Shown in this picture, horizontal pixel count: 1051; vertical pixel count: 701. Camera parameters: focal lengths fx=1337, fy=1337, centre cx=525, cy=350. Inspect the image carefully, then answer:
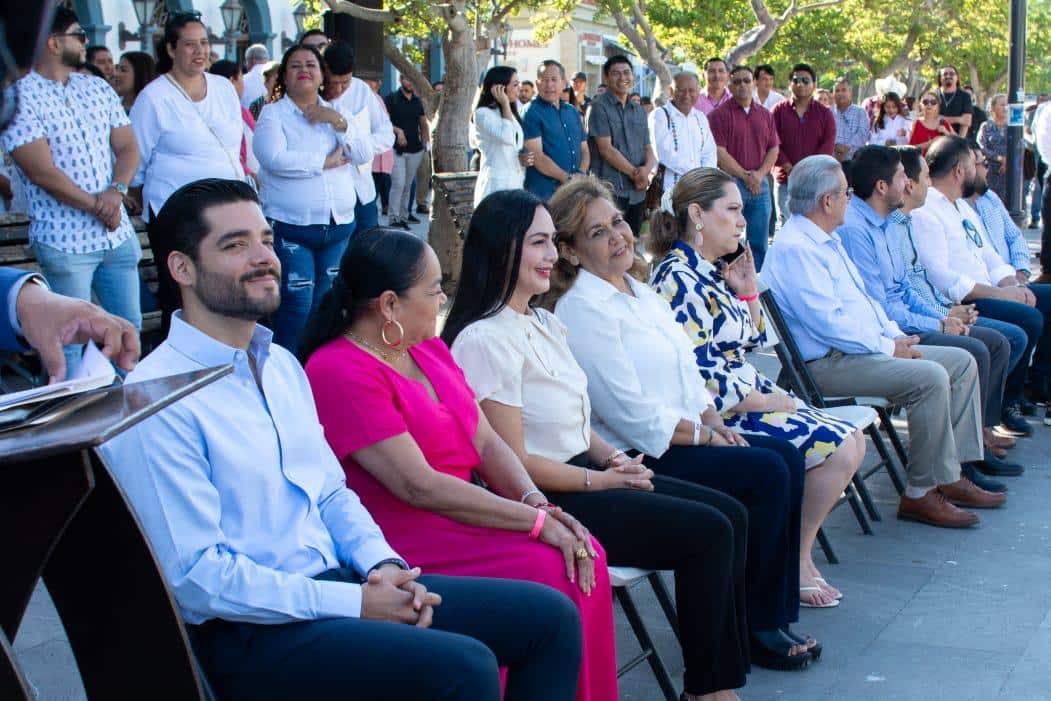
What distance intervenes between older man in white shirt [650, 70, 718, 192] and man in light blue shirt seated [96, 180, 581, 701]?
825cm

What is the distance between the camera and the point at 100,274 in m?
6.17

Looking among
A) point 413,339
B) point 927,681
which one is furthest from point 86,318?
point 927,681

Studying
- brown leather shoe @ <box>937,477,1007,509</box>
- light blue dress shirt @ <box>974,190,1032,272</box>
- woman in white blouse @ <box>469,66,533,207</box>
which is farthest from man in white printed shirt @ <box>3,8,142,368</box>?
light blue dress shirt @ <box>974,190,1032,272</box>

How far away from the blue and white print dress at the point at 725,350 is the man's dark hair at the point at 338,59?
3.43 metres

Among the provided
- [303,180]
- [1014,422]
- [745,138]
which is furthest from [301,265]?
[745,138]

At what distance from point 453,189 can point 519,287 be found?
7.07m

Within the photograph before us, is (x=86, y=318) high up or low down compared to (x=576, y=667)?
up

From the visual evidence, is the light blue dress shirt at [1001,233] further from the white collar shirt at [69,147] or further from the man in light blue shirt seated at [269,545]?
the man in light blue shirt seated at [269,545]

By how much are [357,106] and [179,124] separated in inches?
62.7

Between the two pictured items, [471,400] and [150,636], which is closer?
[150,636]

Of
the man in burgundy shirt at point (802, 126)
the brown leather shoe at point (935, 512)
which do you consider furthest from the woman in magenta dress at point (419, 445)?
the man in burgundy shirt at point (802, 126)

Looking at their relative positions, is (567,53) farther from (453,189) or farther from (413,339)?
(413,339)

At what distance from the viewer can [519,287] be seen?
411cm

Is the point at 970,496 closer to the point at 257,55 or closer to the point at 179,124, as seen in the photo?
the point at 179,124
